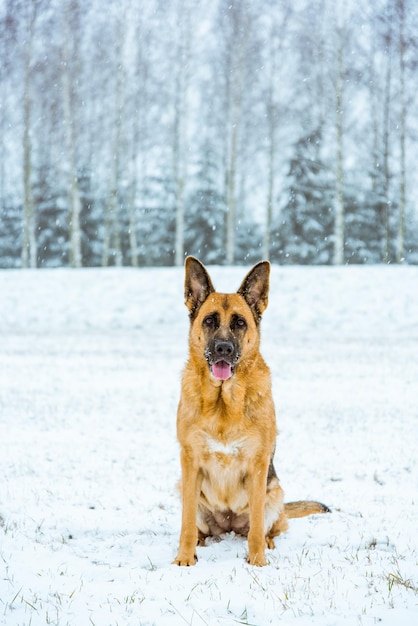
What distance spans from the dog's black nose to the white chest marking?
1.91ft

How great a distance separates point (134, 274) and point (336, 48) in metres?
12.9

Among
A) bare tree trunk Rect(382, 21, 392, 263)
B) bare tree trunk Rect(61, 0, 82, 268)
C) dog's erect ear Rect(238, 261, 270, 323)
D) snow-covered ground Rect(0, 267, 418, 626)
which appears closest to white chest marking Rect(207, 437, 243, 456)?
snow-covered ground Rect(0, 267, 418, 626)

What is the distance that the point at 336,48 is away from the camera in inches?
969

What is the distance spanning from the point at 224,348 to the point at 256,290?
0.68m

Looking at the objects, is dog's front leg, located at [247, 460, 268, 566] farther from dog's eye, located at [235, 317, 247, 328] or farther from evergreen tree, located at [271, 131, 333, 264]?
evergreen tree, located at [271, 131, 333, 264]

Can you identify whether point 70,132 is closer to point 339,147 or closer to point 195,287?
point 339,147

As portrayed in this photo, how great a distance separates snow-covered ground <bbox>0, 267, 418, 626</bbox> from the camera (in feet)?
→ 10.7

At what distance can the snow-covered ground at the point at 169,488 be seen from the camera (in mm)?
3266

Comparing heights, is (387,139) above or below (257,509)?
above

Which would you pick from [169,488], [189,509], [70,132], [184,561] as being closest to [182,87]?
[70,132]

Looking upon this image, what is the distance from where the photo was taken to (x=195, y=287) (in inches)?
176

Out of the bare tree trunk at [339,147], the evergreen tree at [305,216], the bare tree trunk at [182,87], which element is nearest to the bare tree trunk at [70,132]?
the bare tree trunk at [182,87]

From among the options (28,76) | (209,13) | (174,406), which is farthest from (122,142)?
(174,406)

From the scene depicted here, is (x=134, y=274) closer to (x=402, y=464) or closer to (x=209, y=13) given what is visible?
(x=209, y=13)
